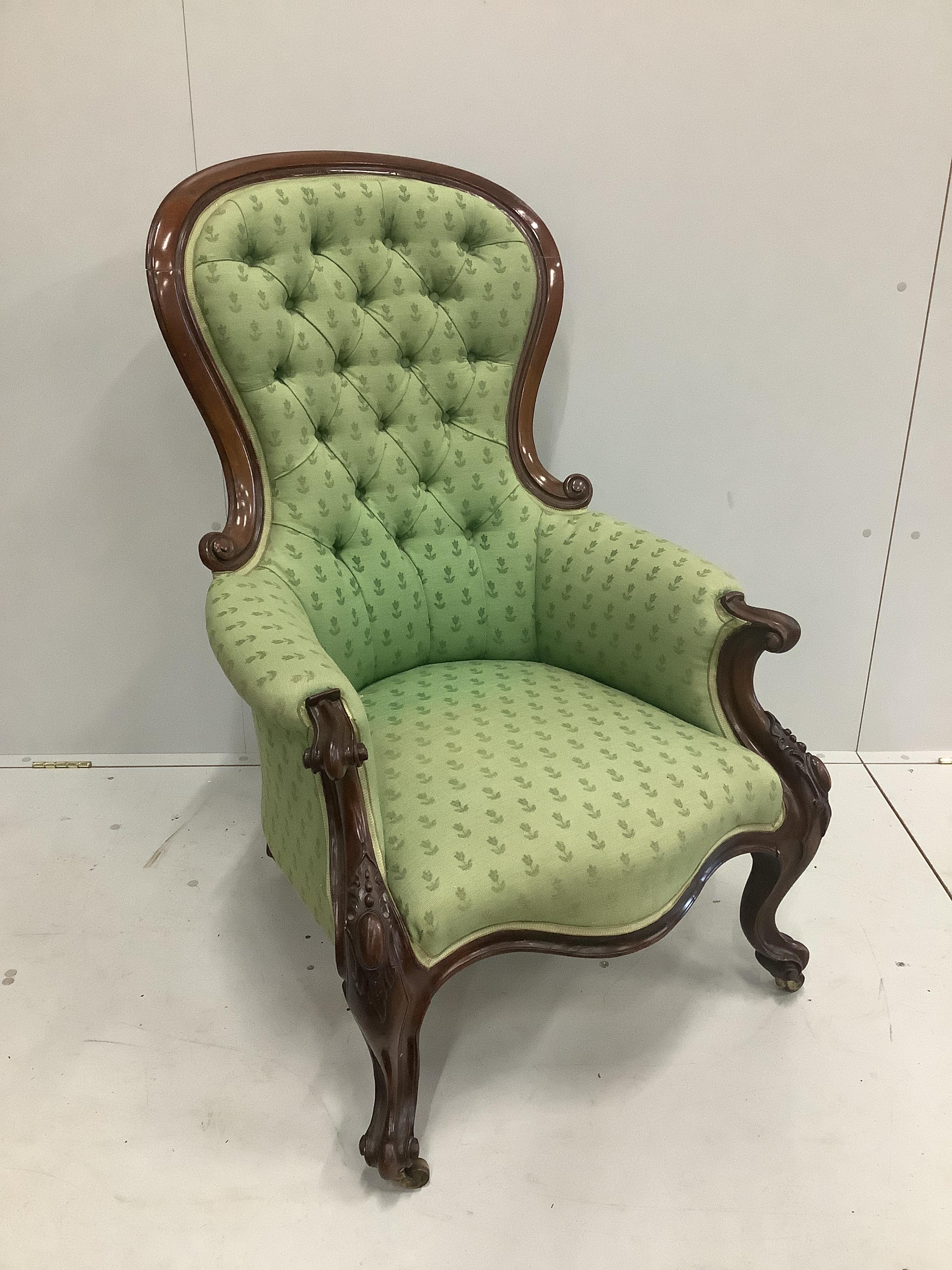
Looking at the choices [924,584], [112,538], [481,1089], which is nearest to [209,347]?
[112,538]

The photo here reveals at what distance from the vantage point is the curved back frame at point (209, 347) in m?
1.16

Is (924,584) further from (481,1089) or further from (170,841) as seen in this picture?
(170,841)

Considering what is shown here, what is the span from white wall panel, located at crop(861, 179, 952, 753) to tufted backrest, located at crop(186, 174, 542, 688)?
2.62ft

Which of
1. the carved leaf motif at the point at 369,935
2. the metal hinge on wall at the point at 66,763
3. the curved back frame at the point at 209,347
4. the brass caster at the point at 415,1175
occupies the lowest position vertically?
the metal hinge on wall at the point at 66,763

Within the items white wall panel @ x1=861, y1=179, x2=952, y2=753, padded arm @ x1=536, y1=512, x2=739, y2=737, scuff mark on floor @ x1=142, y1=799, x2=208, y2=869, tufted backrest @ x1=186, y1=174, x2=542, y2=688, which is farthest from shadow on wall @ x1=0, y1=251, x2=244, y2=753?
white wall panel @ x1=861, y1=179, x2=952, y2=753

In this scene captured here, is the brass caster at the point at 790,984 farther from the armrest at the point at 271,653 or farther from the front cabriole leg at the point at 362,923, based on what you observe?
the armrest at the point at 271,653

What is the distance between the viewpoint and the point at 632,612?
127cm

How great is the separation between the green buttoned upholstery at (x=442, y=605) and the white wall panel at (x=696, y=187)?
25 centimetres

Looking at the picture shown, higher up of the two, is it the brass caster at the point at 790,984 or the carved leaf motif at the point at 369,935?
the carved leaf motif at the point at 369,935

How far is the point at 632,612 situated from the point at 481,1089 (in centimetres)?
68

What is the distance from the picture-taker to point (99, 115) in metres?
1.46

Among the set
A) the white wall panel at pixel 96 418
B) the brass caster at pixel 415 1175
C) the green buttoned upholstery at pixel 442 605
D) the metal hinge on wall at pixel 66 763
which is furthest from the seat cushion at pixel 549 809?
the metal hinge on wall at pixel 66 763

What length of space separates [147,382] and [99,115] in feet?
1.40

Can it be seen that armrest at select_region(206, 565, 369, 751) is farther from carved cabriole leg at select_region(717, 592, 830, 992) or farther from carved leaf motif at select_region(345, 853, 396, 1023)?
carved cabriole leg at select_region(717, 592, 830, 992)
